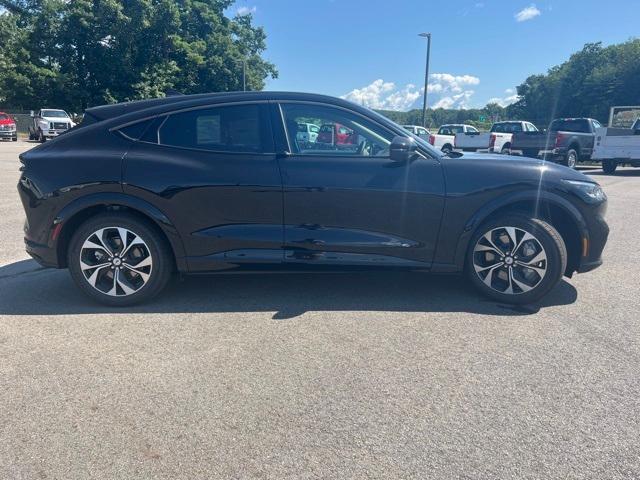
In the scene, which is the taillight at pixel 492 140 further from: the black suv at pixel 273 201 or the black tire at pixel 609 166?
the black suv at pixel 273 201

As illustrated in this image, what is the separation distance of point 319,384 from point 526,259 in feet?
7.35

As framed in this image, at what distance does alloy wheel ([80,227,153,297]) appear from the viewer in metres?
3.87

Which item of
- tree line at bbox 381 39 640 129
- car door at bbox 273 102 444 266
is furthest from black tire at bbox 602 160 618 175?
tree line at bbox 381 39 640 129

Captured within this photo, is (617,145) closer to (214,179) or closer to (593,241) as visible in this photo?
(593,241)

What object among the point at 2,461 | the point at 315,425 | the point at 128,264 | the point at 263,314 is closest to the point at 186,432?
the point at 315,425

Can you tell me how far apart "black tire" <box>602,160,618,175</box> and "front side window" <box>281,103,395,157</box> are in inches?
648

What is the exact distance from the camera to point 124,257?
3.90 m

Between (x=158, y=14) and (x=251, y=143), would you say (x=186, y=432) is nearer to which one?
(x=251, y=143)

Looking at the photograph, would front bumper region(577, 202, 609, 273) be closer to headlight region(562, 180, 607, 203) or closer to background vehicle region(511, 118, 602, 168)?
headlight region(562, 180, 607, 203)

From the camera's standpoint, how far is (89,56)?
3750 cm

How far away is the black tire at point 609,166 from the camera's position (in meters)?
17.0

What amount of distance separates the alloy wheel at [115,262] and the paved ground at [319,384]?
218 millimetres

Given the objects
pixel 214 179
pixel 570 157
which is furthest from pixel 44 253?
pixel 570 157

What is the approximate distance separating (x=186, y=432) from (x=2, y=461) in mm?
815
